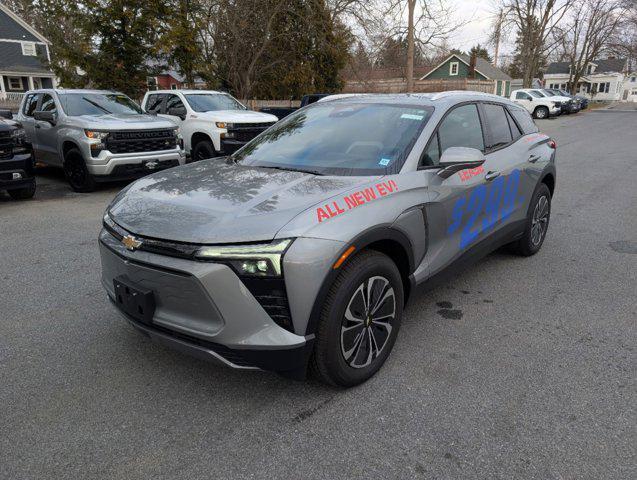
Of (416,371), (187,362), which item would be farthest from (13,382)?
(416,371)

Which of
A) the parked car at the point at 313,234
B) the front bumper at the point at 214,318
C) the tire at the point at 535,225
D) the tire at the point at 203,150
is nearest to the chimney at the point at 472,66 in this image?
the tire at the point at 203,150

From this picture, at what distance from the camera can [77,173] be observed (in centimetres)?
906

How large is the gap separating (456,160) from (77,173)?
7858 mm

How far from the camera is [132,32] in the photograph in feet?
51.1

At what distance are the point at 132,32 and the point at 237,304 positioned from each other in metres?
15.7

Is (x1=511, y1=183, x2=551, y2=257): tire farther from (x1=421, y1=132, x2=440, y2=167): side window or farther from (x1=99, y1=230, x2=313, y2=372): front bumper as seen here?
(x1=99, y1=230, x2=313, y2=372): front bumper

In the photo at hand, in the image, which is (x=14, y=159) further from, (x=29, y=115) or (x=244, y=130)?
(x=244, y=130)

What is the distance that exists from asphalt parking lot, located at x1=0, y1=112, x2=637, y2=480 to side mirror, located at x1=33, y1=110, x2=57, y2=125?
5511mm

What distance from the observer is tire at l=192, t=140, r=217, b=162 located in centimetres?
1083

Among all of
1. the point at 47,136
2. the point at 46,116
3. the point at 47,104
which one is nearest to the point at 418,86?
the point at 47,104

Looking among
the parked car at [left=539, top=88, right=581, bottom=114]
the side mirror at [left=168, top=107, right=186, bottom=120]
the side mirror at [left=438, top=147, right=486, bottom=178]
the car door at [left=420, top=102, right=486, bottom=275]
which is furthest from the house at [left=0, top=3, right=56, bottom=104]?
the side mirror at [left=438, top=147, right=486, bottom=178]

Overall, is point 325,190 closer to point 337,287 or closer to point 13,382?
point 337,287

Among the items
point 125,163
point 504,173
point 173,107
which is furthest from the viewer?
point 173,107

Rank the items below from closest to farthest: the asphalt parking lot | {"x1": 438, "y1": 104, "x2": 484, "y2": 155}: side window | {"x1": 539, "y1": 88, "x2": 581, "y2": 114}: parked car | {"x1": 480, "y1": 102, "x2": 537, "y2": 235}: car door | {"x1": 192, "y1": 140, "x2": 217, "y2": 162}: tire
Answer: the asphalt parking lot → {"x1": 438, "y1": 104, "x2": 484, "y2": 155}: side window → {"x1": 480, "y1": 102, "x2": 537, "y2": 235}: car door → {"x1": 192, "y1": 140, "x2": 217, "y2": 162}: tire → {"x1": 539, "y1": 88, "x2": 581, "y2": 114}: parked car
